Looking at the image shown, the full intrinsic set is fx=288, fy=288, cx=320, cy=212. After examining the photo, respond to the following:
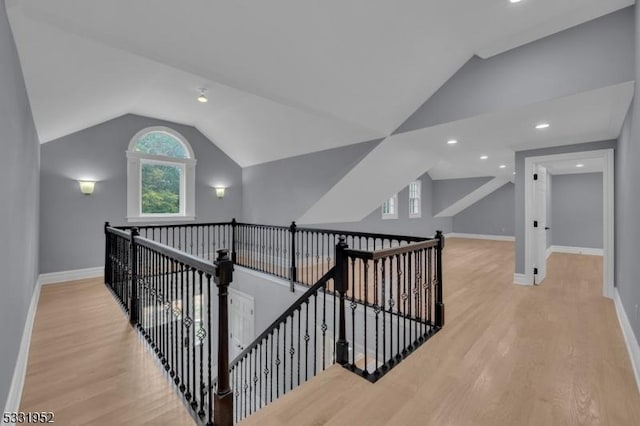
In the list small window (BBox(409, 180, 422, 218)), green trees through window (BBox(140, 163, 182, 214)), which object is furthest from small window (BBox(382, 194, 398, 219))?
green trees through window (BBox(140, 163, 182, 214))

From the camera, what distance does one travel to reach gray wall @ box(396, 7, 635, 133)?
8.47 ft

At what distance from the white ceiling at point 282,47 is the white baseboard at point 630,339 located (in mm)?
2228

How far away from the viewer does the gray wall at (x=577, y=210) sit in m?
7.55

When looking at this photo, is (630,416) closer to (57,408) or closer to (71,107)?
(57,408)

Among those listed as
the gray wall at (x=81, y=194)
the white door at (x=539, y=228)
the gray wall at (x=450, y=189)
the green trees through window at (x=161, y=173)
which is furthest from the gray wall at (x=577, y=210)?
the gray wall at (x=81, y=194)

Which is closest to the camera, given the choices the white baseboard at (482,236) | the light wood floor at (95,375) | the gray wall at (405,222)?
the light wood floor at (95,375)

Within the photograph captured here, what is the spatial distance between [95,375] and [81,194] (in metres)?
4.41

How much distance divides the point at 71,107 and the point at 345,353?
4.39 m

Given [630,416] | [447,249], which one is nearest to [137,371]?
[630,416]

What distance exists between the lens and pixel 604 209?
13.7 ft

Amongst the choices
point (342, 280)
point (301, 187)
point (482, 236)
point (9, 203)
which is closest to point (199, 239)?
point (301, 187)

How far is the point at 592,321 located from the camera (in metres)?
3.31

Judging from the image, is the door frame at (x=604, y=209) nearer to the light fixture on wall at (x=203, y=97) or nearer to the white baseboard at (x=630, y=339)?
the white baseboard at (x=630, y=339)

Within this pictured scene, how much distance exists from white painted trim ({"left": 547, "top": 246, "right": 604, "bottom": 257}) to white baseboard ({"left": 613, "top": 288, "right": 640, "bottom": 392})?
470 cm
